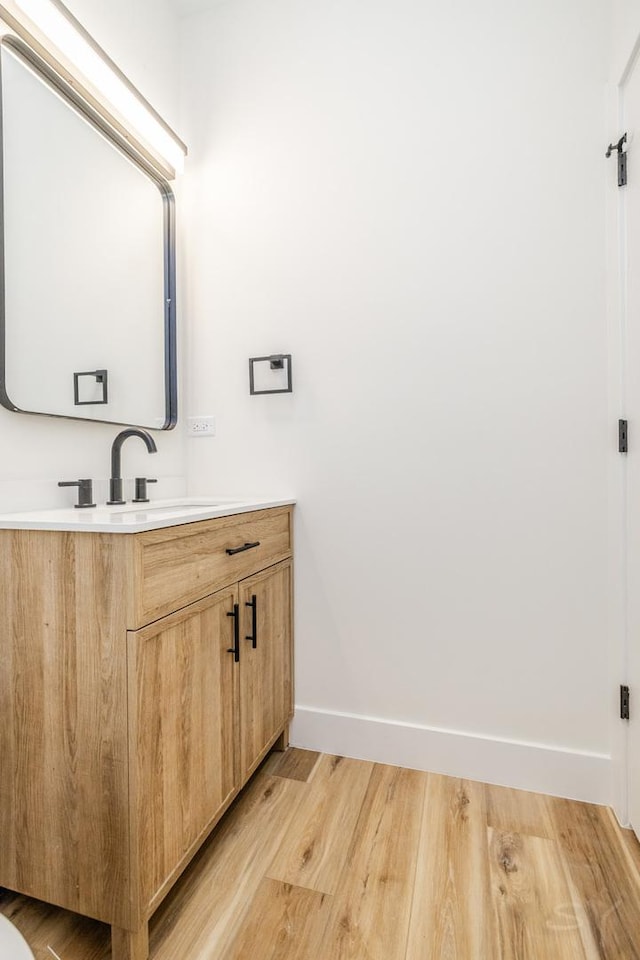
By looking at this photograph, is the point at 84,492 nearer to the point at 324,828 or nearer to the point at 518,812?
the point at 324,828

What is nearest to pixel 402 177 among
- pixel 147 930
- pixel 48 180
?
pixel 48 180

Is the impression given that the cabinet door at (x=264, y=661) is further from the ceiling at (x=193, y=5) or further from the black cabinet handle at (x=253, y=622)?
the ceiling at (x=193, y=5)

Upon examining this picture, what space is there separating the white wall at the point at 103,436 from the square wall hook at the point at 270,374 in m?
0.38

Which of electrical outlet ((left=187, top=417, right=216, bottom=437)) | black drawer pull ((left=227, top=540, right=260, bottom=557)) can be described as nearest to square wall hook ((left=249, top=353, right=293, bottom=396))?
electrical outlet ((left=187, top=417, right=216, bottom=437))

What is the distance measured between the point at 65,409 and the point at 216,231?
3.12 feet

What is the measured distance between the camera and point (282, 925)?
104cm

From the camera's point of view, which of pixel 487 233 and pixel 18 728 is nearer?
pixel 18 728

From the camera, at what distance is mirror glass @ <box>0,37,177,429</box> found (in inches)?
48.3

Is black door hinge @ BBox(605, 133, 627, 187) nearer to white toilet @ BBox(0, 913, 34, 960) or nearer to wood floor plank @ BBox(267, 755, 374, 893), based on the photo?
wood floor plank @ BBox(267, 755, 374, 893)

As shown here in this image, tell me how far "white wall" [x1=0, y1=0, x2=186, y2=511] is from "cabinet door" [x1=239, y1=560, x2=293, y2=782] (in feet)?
1.85

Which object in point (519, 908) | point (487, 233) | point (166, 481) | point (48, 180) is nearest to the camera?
point (519, 908)

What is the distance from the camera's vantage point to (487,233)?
1535 millimetres

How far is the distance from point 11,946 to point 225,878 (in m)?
0.56

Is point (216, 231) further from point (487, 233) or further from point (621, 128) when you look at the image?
point (621, 128)
